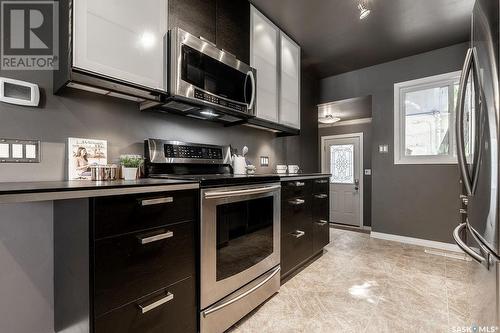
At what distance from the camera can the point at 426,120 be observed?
334cm

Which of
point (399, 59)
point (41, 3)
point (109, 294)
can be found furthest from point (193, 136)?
point (399, 59)

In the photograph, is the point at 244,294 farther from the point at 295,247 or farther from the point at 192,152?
the point at 192,152

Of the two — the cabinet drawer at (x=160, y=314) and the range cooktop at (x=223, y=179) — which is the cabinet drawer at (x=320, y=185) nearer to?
the range cooktop at (x=223, y=179)

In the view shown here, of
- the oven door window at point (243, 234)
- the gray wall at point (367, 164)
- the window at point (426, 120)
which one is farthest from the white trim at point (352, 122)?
the oven door window at point (243, 234)

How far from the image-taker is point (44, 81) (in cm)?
132

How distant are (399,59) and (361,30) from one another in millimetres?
1195

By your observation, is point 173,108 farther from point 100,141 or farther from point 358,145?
point 358,145

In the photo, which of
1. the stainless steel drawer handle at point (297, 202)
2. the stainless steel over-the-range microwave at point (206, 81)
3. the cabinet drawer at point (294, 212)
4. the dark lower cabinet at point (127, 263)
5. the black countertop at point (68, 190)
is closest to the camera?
the black countertop at point (68, 190)

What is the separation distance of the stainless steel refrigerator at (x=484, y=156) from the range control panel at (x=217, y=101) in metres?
1.40

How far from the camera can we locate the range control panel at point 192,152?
5.82 ft

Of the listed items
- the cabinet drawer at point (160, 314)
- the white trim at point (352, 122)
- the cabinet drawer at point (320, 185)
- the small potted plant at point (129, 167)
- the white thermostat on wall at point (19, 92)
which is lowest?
the cabinet drawer at point (160, 314)

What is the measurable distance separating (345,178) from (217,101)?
4.13m

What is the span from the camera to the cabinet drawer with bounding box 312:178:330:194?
2.59 metres

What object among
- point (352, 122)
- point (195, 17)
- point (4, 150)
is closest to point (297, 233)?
point (195, 17)
